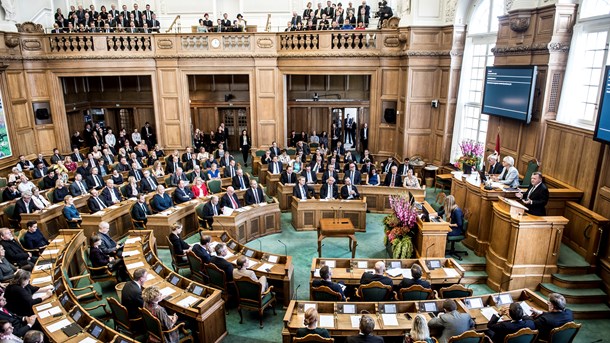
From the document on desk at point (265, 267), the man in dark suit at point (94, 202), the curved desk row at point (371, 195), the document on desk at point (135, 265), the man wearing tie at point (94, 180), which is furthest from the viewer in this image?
the curved desk row at point (371, 195)

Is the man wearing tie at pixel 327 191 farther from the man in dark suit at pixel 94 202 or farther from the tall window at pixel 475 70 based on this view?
the man in dark suit at pixel 94 202

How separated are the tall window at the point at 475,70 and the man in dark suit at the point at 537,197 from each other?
510 cm

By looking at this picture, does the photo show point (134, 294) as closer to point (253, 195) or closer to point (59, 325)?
point (59, 325)

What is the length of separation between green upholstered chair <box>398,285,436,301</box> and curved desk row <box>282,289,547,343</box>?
292 millimetres

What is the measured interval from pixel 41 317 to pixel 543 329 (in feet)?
22.6

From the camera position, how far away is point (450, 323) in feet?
17.7

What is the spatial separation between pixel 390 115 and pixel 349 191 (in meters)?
5.36

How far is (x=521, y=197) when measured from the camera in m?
8.45

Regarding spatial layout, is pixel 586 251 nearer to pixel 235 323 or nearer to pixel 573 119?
pixel 573 119

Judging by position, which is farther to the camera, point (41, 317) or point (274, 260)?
point (274, 260)

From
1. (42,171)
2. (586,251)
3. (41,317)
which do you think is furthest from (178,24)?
(586,251)

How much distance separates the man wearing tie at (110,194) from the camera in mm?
10752

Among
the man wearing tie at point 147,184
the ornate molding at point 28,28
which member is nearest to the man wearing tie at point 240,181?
the man wearing tie at point 147,184

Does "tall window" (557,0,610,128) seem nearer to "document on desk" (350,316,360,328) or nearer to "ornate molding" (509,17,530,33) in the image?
"ornate molding" (509,17,530,33)
